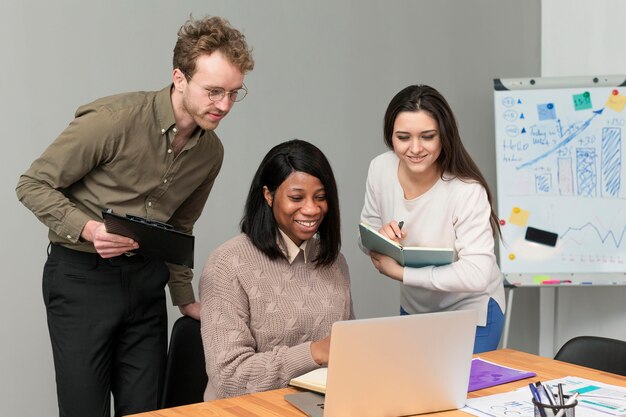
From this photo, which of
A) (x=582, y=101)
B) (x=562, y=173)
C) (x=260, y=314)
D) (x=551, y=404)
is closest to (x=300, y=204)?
(x=260, y=314)

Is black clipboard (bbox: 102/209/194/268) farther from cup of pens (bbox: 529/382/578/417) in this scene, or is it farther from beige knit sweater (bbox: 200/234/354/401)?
cup of pens (bbox: 529/382/578/417)

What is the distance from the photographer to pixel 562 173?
3.91 metres

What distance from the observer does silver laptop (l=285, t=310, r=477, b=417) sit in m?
1.53

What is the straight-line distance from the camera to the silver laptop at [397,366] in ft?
5.03

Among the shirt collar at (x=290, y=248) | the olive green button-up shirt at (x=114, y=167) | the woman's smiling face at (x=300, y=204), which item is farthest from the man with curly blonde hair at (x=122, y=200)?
the shirt collar at (x=290, y=248)

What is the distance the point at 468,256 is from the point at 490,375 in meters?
0.49

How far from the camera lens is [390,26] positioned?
3.92 metres

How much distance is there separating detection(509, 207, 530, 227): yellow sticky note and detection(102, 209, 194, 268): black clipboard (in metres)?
2.27

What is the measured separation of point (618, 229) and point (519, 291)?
0.83 m

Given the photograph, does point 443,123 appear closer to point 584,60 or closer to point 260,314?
point 260,314

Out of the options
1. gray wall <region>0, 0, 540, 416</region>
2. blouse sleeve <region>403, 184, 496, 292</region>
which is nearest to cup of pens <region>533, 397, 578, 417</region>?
blouse sleeve <region>403, 184, 496, 292</region>

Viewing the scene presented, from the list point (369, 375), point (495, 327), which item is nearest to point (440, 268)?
point (495, 327)

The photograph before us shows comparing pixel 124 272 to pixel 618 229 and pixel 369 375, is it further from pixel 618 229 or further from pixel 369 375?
pixel 618 229

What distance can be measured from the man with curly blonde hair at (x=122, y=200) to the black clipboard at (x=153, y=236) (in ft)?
0.17
